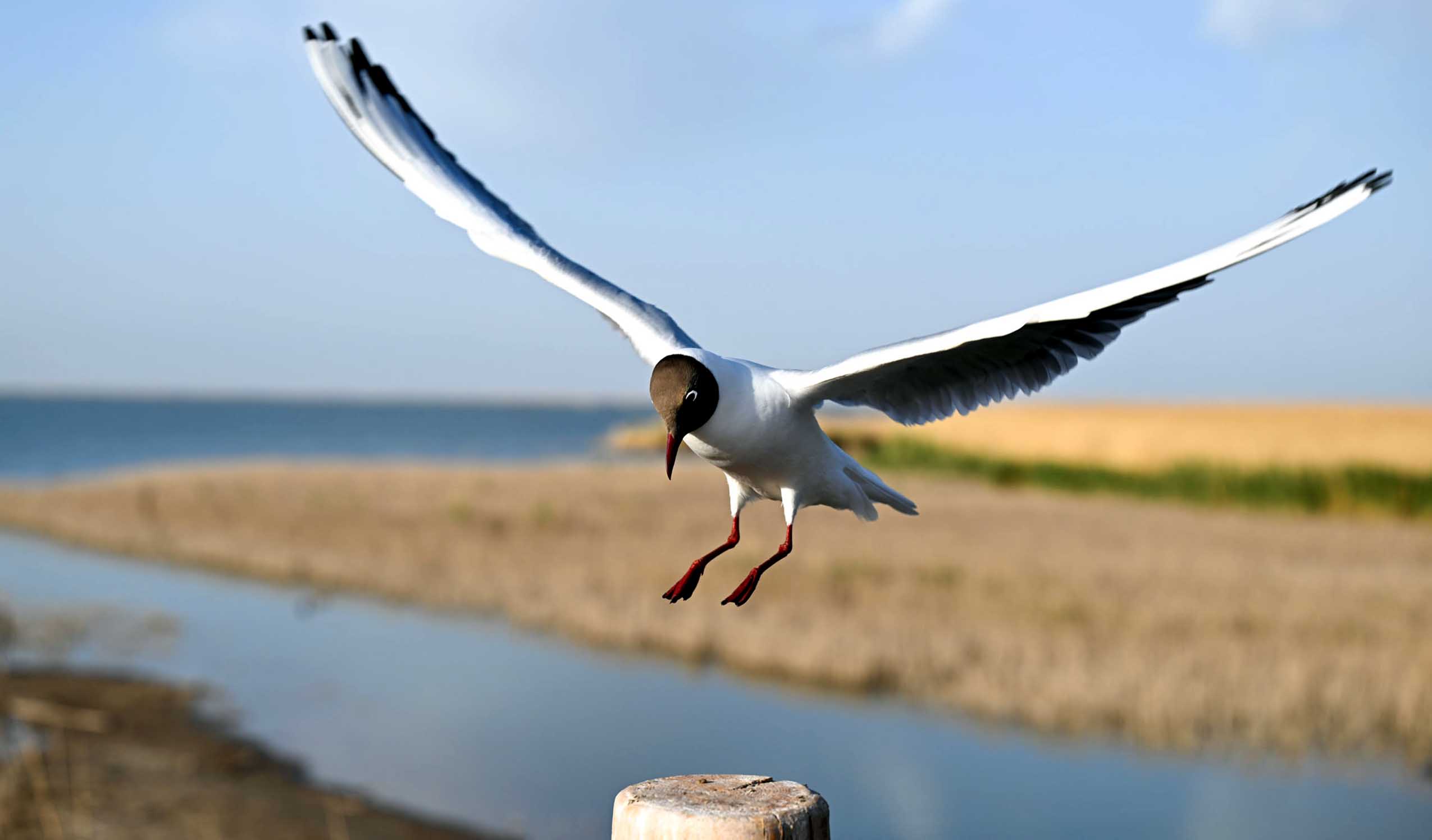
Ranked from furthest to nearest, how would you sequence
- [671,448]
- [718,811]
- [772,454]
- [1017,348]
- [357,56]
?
[357,56] → [1017,348] → [772,454] → [671,448] → [718,811]

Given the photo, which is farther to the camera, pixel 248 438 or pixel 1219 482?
pixel 248 438

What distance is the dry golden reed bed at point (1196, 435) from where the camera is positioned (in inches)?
1180

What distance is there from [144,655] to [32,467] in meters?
48.6

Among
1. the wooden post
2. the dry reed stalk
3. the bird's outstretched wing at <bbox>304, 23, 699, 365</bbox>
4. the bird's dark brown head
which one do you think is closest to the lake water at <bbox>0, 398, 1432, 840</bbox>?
the dry reed stalk

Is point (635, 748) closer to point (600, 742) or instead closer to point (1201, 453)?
point (600, 742)

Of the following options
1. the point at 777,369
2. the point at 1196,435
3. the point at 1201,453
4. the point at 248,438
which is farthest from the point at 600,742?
the point at 248,438

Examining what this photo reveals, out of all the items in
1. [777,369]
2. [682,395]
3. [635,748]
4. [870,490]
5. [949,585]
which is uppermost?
[777,369]

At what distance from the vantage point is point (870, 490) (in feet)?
10.8

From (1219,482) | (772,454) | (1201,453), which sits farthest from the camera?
(1201,453)

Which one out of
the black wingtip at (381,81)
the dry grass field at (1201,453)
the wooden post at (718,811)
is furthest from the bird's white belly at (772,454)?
the dry grass field at (1201,453)

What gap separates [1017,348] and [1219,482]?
1130 inches

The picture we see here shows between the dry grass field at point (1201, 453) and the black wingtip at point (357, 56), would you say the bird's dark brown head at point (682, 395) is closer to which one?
the black wingtip at point (357, 56)

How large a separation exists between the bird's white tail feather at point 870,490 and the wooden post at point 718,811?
2.92 ft

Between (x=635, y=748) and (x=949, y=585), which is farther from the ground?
(x=949, y=585)
